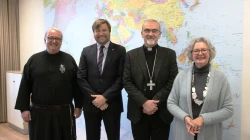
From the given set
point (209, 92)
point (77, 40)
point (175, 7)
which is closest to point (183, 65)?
point (175, 7)

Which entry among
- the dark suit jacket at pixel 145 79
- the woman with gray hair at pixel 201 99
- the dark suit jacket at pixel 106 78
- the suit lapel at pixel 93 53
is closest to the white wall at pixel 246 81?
the woman with gray hair at pixel 201 99

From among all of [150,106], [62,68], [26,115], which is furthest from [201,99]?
[26,115]

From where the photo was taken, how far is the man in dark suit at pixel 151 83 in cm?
216

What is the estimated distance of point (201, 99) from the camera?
1.84m

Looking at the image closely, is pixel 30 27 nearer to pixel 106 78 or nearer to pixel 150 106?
pixel 106 78

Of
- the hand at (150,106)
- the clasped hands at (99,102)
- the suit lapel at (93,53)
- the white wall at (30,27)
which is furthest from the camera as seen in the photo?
the white wall at (30,27)

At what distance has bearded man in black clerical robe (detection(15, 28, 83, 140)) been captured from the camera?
2465 millimetres

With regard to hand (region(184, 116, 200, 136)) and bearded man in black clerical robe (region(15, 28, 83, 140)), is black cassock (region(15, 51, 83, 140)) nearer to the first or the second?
bearded man in black clerical robe (region(15, 28, 83, 140))

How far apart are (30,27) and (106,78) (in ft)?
10.5

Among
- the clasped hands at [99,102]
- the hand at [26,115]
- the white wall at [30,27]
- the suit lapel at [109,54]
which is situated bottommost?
the hand at [26,115]

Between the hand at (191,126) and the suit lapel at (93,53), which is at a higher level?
the suit lapel at (93,53)

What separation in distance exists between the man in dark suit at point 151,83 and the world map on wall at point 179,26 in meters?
0.45

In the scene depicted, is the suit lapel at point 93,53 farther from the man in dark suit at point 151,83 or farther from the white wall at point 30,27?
the white wall at point 30,27

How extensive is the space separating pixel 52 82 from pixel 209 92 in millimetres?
1522
